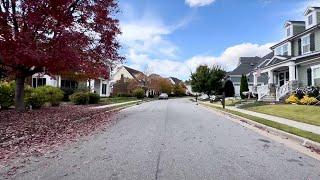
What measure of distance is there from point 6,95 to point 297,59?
25.5 metres

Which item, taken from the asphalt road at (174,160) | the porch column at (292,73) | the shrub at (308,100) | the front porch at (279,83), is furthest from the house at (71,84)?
the asphalt road at (174,160)

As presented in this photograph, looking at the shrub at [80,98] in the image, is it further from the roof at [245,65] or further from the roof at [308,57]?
the roof at [245,65]

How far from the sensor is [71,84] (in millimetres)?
53000

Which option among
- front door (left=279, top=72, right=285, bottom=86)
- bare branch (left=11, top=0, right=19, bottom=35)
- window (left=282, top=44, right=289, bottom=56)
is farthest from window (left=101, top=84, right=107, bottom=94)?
bare branch (left=11, top=0, right=19, bottom=35)

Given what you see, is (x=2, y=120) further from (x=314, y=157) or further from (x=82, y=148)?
(x=314, y=157)

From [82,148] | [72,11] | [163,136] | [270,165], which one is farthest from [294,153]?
[72,11]

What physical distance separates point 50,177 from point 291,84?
3019 cm

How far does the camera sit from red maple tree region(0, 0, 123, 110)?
1705cm

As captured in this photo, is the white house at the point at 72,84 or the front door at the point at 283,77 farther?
the white house at the point at 72,84

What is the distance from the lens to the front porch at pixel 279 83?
111ft

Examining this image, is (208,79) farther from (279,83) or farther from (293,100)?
(293,100)

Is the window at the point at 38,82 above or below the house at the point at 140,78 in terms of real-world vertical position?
below

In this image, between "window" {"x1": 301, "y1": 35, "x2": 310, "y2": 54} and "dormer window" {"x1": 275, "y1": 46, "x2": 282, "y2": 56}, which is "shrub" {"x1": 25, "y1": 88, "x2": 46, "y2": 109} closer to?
"window" {"x1": 301, "y1": 35, "x2": 310, "y2": 54}

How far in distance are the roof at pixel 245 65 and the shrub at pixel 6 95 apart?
57.6m
